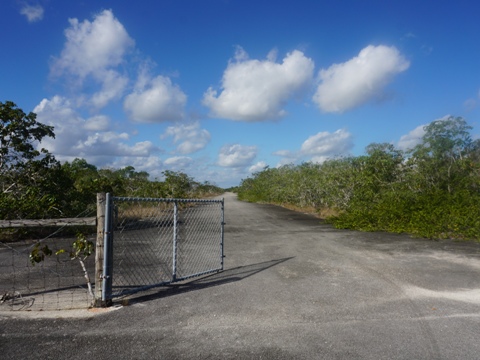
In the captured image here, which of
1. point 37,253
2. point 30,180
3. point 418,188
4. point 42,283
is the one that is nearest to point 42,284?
point 42,283

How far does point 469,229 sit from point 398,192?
4425mm

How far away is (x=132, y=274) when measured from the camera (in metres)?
7.34

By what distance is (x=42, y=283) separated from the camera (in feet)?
21.5

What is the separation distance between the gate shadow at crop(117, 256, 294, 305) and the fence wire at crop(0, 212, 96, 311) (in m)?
0.85

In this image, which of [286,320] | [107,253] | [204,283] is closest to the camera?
[286,320]

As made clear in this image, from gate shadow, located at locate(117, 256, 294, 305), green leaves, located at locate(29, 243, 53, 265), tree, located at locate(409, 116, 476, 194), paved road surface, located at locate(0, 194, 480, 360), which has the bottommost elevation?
paved road surface, located at locate(0, 194, 480, 360)

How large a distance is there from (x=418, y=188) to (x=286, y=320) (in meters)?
13.8

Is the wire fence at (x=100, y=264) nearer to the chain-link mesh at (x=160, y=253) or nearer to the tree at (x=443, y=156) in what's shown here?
the chain-link mesh at (x=160, y=253)

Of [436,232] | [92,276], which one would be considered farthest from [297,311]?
[436,232]

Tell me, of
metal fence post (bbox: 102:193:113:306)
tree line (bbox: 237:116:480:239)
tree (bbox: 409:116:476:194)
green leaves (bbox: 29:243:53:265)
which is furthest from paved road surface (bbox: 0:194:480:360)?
tree (bbox: 409:116:476:194)

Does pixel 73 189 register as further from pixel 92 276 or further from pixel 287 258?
pixel 287 258

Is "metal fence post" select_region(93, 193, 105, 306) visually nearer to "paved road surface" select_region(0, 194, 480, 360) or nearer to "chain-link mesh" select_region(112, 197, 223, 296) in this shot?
"chain-link mesh" select_region(112, 197, 223, 296)

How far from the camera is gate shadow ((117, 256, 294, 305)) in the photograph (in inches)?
225

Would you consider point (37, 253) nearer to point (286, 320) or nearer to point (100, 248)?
point (100, 248)
